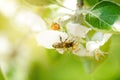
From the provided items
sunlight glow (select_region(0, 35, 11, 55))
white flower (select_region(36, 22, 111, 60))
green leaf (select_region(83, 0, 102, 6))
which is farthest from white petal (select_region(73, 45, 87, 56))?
sunlight glow (select_region(0, 35, 11, 55))

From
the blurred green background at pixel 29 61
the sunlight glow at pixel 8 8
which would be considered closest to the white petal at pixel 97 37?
the blurred green background at pixel 29 61

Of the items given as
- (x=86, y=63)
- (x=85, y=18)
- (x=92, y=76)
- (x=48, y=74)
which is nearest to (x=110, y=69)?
(x=92, y=76)

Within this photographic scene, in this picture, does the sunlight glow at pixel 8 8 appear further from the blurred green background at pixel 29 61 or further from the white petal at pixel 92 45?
the white petal at pixel 92 45

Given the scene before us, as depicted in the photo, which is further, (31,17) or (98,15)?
(31,17)

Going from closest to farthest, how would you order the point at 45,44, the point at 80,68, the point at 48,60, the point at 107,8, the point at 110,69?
the point at 107,8 < the point at 45,44 < the point at 48,60 < the point at 80,68 < the point at 110,69

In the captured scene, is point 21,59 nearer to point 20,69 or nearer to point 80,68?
point 20,69

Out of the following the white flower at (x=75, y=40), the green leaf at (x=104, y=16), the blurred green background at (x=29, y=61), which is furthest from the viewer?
the blurred green background at (x=29, y=61)

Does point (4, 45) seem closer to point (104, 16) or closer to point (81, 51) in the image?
point (81, 51)

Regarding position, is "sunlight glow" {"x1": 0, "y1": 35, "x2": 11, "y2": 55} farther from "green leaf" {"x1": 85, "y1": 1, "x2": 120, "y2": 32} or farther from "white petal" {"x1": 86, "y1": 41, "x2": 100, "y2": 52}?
"green leaf" {"x1": 85, "y1": 1, "x2": 120, "y2": 32}
